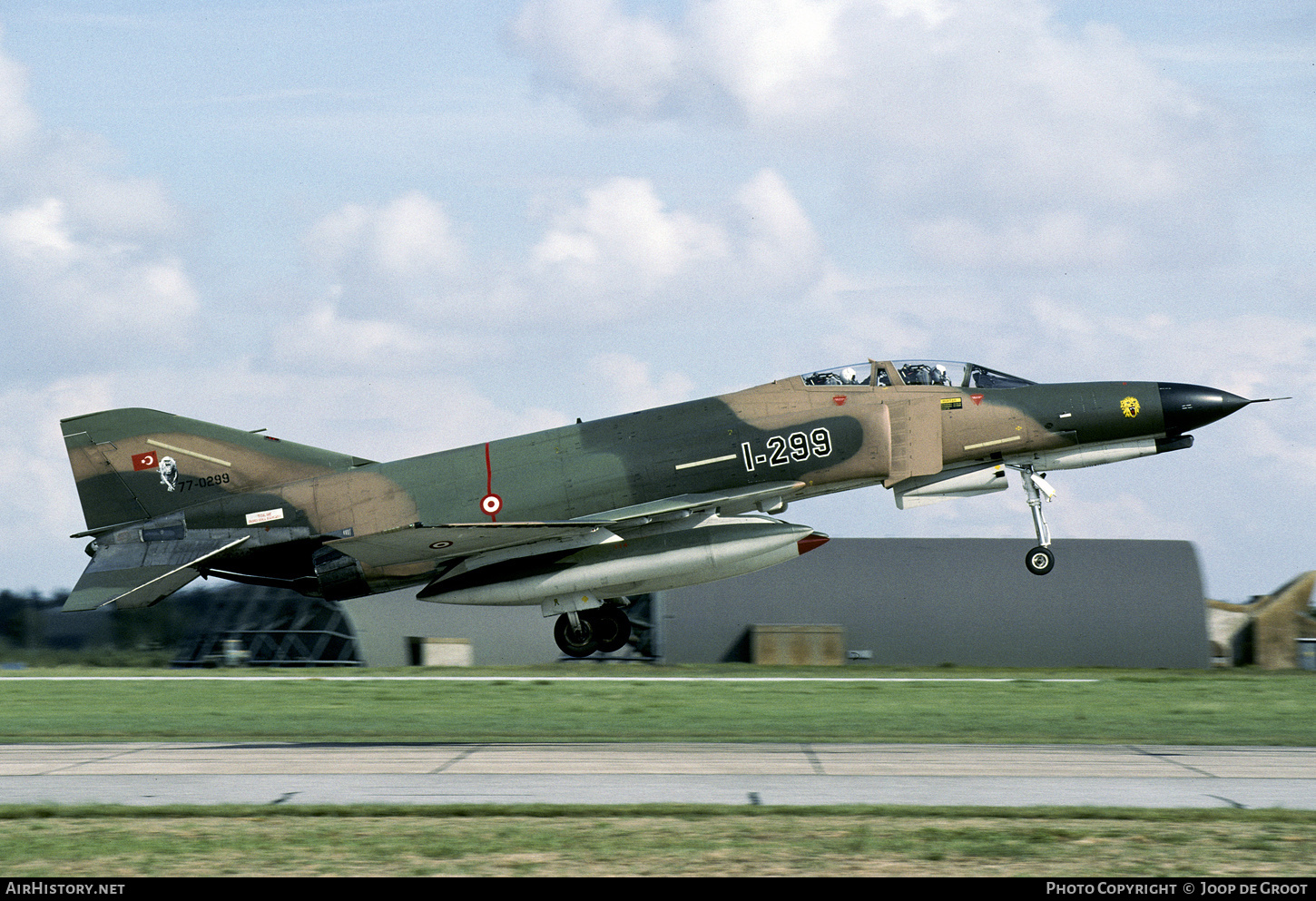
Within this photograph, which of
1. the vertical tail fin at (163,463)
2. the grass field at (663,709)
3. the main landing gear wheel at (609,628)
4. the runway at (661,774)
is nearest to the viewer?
the runway at (661,774)

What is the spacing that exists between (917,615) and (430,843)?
26.0m

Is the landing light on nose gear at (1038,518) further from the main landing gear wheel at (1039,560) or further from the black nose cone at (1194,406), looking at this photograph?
the black nose cone at (1194,406)

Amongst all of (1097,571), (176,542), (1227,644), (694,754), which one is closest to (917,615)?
(1097,571)

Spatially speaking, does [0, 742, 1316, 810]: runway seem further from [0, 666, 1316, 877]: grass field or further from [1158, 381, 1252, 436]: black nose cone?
[1158, 381, 1252, 436]: black nose cone

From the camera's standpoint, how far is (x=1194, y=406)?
18.6 m

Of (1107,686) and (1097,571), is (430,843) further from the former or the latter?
(1097,571)

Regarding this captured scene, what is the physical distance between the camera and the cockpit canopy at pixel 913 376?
19.4m

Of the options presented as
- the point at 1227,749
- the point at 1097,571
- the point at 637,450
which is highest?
the point at 637,450

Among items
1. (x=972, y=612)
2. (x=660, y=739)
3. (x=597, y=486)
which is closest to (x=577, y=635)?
(x=597, y=486)

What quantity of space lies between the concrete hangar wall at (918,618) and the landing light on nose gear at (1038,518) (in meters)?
18.4

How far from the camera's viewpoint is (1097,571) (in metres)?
37.8

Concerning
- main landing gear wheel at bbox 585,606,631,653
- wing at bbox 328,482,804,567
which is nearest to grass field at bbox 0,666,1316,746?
main landing gear wheel at bbox 585,606,631,653

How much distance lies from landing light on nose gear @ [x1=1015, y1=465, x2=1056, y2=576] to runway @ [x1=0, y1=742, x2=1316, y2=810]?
2879 millimetres

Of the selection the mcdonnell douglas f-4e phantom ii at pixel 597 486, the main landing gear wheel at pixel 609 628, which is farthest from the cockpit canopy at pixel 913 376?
the main landing gear wheel at pixel 609 628
